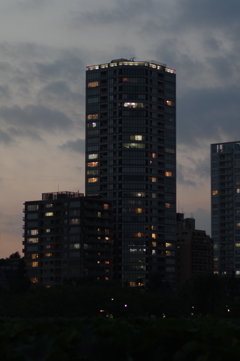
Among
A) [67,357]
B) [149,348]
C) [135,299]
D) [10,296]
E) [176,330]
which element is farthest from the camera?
[10,296]

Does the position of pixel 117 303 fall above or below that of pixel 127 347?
below

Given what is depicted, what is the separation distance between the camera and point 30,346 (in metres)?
13.3

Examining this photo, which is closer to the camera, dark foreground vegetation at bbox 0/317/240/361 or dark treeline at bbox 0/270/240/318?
dark foreground vegetation at bbox 0/317/240/361

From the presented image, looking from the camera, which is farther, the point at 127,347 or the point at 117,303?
the point at 117,303

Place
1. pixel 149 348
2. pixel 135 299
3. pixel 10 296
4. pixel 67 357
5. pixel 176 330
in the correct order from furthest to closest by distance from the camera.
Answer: pixel 10 296, pixel 135 299, pixel 176 330, pixel 149 348, pixel 67 357

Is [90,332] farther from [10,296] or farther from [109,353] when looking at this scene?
[10,296]

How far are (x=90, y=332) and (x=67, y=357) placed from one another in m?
2.96

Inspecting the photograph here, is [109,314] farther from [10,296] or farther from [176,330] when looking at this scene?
[176,330]

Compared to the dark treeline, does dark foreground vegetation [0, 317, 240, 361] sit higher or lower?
higher

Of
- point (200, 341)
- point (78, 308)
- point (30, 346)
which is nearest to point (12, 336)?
point (30, 346)

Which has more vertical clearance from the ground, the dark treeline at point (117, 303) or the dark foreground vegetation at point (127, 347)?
the dark foreground vegetation at point (127, 347)

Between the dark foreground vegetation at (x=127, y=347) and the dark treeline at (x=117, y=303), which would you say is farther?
the dark treeline at (x=117, y=303)

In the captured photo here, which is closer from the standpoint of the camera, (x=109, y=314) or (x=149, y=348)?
(x=149, y=348)

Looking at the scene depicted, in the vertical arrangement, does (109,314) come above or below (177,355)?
below
